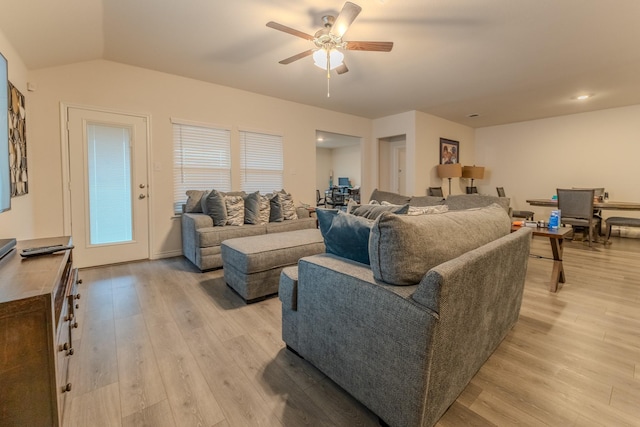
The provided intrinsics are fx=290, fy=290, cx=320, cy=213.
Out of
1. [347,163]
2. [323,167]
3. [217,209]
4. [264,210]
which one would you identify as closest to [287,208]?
[264,210]

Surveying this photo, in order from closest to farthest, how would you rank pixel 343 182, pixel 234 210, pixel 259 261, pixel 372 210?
1. pixel 372 210
2. pixel 259 261
3. pixel 234 210
4. pixel 343 182

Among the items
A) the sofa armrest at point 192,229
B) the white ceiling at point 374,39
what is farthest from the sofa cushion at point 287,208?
the white ceiling at point 374,39

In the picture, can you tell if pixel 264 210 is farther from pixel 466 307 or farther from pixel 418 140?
pixel 418 140

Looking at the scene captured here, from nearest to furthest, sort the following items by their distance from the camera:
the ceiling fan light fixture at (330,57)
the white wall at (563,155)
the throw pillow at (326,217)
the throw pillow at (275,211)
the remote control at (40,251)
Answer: the remote control at (40,251)
the throw pillow at (326,217)
the ceiling fan light fixture at (330,57)
the throw pillow at (275,211)
the white wall at (563,155)

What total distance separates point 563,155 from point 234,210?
721cm

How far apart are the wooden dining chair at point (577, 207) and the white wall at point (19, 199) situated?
6964 millimetres

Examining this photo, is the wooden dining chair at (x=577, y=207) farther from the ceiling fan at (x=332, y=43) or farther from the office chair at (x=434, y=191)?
the ceiling fan at (x=332, y=43)

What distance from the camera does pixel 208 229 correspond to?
3443mm

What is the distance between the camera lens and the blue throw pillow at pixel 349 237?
61.3 inches

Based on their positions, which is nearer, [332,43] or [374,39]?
[332,43]

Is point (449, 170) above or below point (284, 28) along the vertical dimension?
below

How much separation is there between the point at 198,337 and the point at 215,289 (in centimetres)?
90

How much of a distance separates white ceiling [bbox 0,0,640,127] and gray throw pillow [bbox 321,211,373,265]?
1.85 meters

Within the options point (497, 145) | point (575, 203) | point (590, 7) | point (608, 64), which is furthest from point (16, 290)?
point (497, 145)
